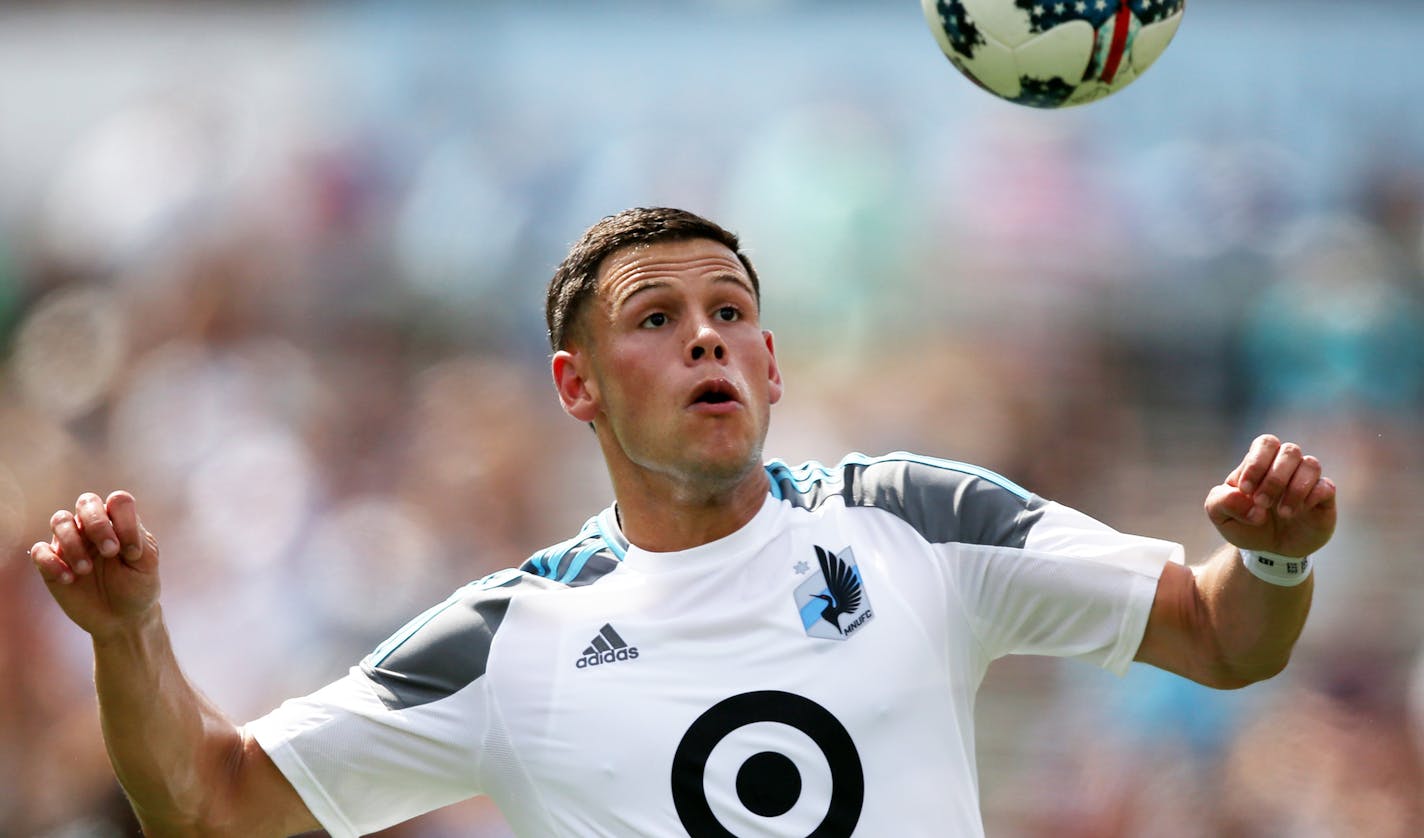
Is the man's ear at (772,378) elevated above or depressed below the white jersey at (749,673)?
above

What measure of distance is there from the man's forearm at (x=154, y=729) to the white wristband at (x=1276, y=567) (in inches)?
87.6

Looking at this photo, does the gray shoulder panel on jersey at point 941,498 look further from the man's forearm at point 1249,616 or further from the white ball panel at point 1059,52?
the white ball panel at point 1059,52

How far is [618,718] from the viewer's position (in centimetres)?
353

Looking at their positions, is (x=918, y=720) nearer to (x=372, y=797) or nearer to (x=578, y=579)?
(x=578, y=579)

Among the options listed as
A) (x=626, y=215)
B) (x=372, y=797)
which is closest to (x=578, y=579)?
(x=372, y=797)

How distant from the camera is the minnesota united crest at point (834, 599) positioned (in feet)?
11.7

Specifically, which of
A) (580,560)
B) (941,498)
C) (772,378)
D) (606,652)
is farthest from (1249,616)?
(580,560)

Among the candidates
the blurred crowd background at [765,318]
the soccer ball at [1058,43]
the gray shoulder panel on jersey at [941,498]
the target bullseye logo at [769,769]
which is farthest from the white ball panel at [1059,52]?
the blurred crowd background at [765,318]

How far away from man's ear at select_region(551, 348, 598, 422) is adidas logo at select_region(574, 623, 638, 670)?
0.64 m

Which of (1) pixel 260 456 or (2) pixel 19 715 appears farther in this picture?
(1) pixel 260 456

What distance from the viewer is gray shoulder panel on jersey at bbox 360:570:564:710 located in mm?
3631

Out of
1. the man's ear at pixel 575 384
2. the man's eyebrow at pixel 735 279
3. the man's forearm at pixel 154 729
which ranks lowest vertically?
the man's forearm at pixel 154 729

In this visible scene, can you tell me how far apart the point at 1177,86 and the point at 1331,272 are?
1.72 meters

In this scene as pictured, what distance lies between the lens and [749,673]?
139 inches
